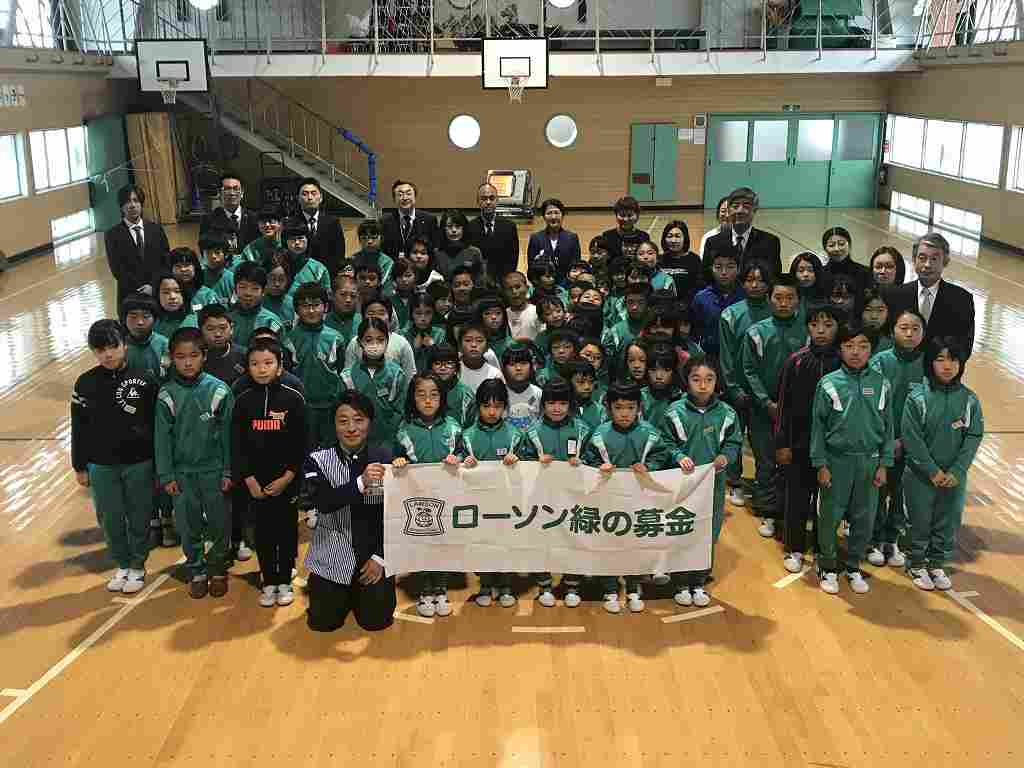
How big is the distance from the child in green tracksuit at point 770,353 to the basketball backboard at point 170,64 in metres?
15.1

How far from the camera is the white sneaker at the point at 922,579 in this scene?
6.09m

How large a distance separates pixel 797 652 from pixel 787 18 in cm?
1896

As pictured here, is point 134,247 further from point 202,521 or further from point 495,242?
point 202,521

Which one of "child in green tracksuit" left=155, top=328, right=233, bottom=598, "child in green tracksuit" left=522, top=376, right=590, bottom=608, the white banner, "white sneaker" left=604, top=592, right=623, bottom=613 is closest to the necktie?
the white banner

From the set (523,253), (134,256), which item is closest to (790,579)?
(134,256)

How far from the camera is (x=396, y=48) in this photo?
2083 centimetres

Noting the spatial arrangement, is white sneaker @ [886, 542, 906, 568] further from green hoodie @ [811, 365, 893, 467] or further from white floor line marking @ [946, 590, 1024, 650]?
green hoodie @ [811, 365, 893, 467]

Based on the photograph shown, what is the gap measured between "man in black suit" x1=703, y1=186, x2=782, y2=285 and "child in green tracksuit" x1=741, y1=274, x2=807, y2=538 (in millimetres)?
1379

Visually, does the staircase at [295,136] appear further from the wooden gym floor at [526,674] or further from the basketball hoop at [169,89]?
the wooden gym floor at [526,674]

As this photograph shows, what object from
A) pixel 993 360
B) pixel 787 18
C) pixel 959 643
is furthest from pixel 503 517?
pixel 787 18

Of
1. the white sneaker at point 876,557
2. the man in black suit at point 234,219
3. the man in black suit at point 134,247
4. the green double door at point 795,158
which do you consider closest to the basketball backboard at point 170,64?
the man in black suit at point 234,219

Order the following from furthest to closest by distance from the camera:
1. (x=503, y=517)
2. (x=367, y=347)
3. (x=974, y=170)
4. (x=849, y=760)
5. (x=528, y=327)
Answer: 1. (x=974, y=170)
2. (x=528, y=327)
3. (x=367, y=347)
4. (x=503, y=517)
5. (x=849, y=760)

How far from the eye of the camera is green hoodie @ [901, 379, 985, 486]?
5.77 meters

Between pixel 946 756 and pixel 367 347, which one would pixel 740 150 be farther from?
pixel 946 756
